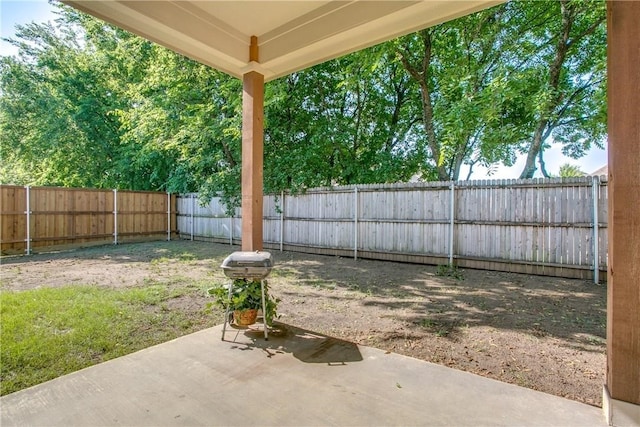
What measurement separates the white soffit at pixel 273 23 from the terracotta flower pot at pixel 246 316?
237 cm

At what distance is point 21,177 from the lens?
17156mm

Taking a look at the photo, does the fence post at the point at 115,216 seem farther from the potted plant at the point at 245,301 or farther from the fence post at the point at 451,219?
the fence post at the point at 451,219

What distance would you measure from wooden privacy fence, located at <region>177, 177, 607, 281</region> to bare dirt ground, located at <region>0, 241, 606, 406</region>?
383 millimetres

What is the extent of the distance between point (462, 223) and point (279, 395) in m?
5.49

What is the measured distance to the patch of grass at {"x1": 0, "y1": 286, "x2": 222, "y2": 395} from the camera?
7.75 feet

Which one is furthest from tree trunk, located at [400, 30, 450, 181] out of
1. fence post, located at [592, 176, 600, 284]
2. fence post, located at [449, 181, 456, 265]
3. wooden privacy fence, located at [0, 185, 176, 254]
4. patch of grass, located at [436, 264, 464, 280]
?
wooden privacy fence, located at [0, 185, 176, 254]

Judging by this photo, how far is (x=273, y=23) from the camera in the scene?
2848 millimetres

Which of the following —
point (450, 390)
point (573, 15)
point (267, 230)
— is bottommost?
point (450, 390)

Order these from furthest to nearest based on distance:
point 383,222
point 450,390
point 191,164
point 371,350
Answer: point 191,164 < point 383,222 < point 371,350 < point 450,390

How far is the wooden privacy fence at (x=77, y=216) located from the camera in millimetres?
7801

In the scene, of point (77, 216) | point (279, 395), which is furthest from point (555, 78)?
point (77, 216)

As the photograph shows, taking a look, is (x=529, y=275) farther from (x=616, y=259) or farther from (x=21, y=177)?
(x=21, y=177)

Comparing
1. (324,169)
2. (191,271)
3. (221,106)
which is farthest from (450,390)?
(221,106)

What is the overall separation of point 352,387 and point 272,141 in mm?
7895
